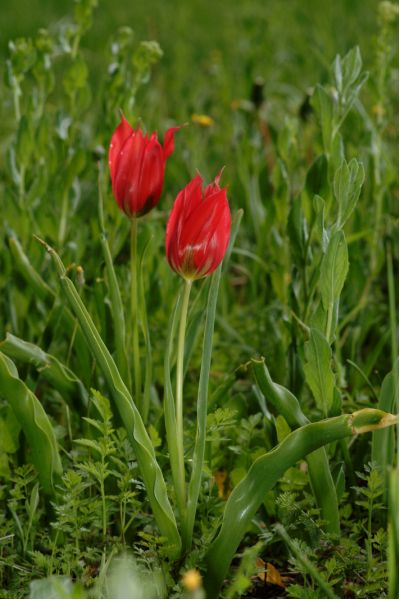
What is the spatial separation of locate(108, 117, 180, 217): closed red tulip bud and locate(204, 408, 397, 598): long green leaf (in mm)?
468

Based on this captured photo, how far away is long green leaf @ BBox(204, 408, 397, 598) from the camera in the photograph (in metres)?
1.41

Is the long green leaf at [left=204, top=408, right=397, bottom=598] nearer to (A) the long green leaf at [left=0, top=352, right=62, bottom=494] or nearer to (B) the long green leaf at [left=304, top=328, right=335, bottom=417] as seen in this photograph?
(B) the long green leaf at [left=304, top=328, right=335, bottom=417]

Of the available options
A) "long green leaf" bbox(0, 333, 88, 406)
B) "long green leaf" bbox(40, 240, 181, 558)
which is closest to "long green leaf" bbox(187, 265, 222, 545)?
"long green leaf" bbox(40, 240, 181, 558)

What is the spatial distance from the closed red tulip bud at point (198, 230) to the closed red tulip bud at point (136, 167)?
0.42 feet

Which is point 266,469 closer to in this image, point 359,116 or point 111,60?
point 111,60

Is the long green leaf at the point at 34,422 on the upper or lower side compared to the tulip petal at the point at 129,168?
lower

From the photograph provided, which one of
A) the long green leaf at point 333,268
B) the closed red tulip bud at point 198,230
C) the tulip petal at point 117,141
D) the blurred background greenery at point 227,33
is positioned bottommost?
the blurred background greenery at point 227,33

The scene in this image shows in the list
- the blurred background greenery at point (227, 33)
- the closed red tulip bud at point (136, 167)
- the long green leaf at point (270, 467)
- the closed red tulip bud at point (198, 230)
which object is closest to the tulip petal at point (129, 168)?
the closed red tulip bud at point (136, 167)

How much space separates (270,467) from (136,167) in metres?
0.53

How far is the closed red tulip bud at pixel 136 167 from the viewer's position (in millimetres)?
1493

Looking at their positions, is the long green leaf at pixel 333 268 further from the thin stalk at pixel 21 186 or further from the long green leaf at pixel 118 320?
the thin stalk at pixel 21 186

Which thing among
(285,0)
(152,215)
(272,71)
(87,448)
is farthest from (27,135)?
(285,0)

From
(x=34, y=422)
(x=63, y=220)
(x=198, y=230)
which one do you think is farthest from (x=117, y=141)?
(x=63, y=220)

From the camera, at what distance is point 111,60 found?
2.44 meters
